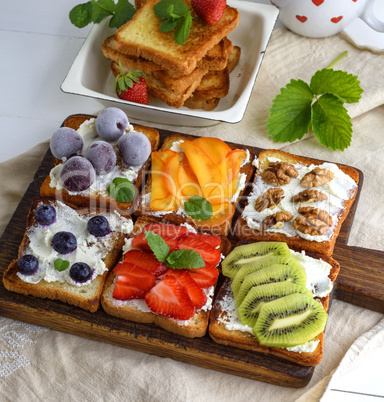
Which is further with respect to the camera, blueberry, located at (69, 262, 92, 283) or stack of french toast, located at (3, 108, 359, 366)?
blueberry, located at (69, 262, 92, 283)

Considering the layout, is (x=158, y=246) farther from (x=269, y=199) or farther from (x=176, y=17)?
(x=176, y=17)

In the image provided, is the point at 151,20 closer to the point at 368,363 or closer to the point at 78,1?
the point at 78,1

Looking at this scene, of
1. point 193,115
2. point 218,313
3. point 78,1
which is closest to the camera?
point 218,313

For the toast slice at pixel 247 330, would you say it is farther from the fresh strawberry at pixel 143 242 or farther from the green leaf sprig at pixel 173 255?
the fresh strawberry at pixel 143 242

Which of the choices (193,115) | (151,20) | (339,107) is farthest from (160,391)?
(151,20)

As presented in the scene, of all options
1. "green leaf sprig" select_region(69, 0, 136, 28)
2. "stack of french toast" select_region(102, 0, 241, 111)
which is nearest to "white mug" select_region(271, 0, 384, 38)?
"stack of french toast" select_region(102, 0, 241, 111)

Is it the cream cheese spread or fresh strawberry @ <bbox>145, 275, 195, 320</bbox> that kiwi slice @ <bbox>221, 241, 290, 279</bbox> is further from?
the cream cheese spread
